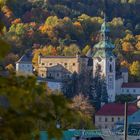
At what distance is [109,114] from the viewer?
8094 centimetres

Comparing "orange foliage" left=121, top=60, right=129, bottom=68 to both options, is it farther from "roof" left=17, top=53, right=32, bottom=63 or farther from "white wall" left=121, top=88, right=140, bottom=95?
"roof" left=17, top=53, right=32, bottom=63

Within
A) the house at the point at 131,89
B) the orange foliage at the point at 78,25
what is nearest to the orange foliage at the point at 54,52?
the orange foliage at the point at 78,25

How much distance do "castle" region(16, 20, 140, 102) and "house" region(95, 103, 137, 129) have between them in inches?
389

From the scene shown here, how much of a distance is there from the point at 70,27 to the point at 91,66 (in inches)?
711

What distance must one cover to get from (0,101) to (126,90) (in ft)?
297

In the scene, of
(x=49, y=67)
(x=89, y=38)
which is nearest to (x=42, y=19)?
(x=89, y=38)

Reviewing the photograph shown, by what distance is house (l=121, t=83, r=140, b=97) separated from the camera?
317 ft

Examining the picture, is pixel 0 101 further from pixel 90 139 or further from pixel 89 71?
pixel 89 71

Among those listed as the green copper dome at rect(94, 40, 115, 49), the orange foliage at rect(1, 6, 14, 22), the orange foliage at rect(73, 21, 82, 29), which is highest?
the orange foliage at rect(1, 6, 14, 22)

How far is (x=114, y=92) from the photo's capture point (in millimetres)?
94500

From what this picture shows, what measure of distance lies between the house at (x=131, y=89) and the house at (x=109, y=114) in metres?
14.5

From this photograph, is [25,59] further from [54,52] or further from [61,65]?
[54,52]

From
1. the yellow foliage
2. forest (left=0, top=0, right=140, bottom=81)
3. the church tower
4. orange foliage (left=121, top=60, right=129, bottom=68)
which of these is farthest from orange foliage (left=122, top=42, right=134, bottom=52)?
the church tower

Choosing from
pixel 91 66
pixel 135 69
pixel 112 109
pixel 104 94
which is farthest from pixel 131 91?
pixel 112 109
